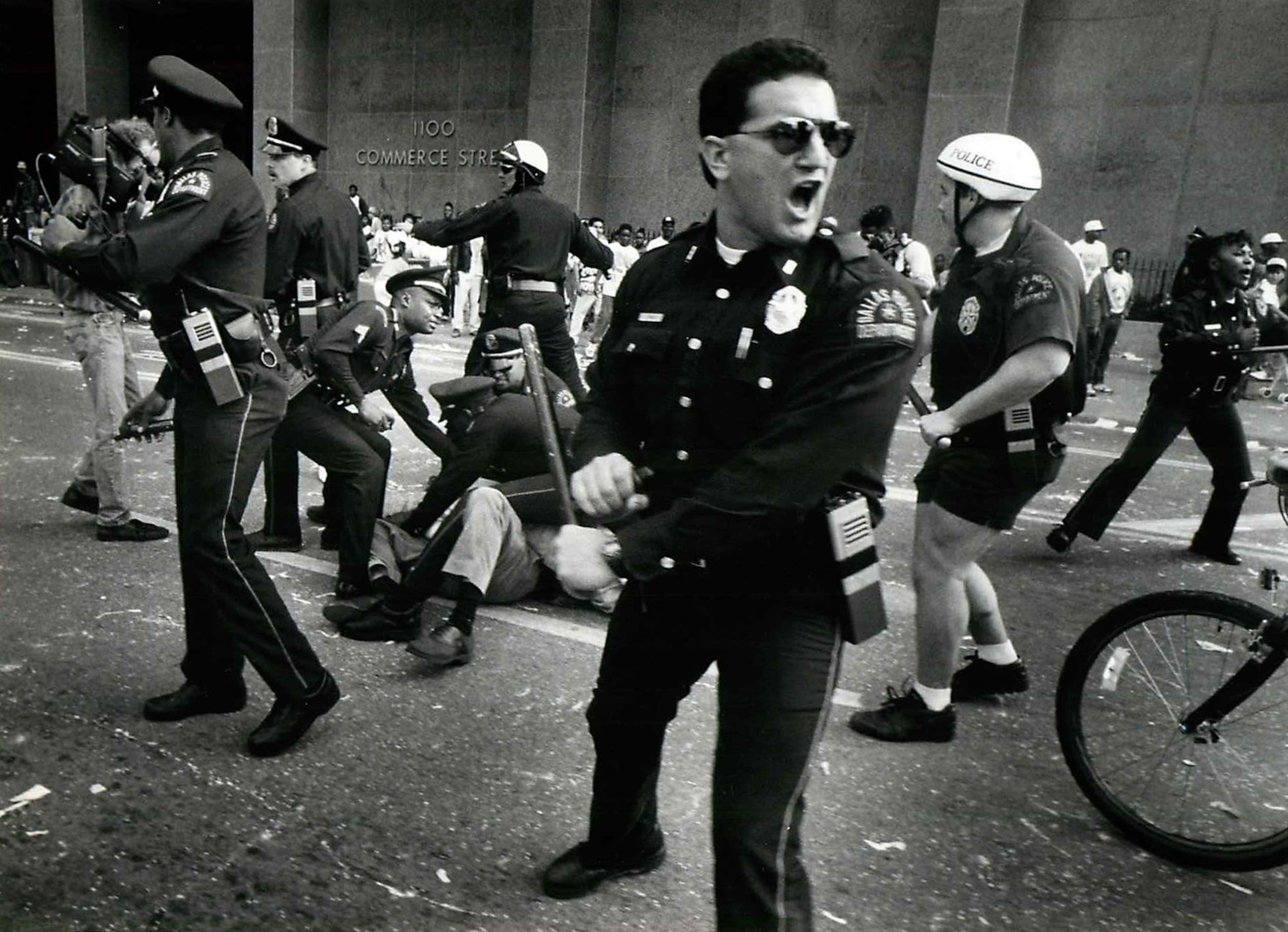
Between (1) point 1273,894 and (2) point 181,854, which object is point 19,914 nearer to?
(2) point 181,854

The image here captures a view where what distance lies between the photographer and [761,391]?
197cm

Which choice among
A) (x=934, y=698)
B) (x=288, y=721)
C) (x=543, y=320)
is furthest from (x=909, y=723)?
(x=543, y=320)

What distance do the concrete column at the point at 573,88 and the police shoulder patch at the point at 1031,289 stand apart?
20.2m

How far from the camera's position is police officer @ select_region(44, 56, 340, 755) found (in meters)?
3.24

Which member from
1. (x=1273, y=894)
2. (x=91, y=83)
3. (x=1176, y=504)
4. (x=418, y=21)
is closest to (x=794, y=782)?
(x=1273, y=894)

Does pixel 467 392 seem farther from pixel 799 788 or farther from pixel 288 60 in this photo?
pixel 288 60

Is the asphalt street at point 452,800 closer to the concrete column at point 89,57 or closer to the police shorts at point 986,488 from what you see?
the police shorts at point 986,488

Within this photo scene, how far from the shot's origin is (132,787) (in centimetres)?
314

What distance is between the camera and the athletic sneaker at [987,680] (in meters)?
4.09

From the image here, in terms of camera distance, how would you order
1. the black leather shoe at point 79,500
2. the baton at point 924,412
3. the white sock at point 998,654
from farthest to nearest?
the black leather shoe at point 79,500
the white sock at point 998,654
the baton at point 924,412

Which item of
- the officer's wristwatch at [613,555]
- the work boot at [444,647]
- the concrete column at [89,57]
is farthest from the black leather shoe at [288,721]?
the concrete column at [89,57]

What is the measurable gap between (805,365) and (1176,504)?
6.62 meters

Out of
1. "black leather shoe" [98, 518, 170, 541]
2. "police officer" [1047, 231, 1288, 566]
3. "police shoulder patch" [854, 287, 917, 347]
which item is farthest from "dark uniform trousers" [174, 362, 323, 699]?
"police officer" [1047, 231, 1288, 566]

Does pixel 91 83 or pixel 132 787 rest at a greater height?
pixel 91 83
